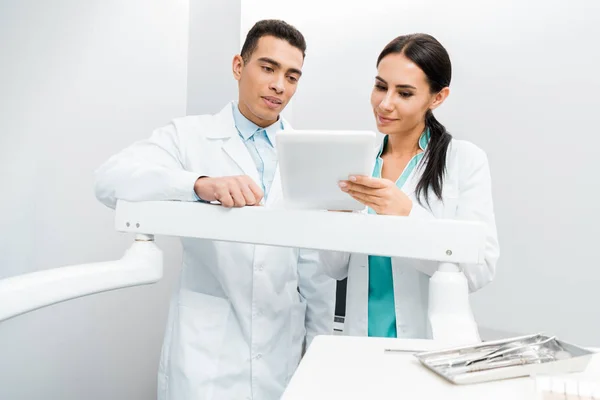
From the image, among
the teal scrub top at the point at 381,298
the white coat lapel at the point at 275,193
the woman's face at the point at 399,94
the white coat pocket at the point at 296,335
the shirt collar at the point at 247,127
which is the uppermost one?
the woman's face at the point at 399,94

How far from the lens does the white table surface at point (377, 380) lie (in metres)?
0.55

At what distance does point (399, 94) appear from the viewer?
1.31 meters

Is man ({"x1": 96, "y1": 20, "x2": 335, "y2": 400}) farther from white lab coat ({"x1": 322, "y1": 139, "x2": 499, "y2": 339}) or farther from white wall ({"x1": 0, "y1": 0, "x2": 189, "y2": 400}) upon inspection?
white wall ({"x1": 0, "y1": 0, "x2": 189, "y2": 400})

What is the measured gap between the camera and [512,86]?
1900 mm

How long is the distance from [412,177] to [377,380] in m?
0.76

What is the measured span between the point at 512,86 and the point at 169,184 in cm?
138

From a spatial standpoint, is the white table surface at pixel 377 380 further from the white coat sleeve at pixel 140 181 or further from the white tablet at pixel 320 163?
the white coat sleeve at pixel 140 181

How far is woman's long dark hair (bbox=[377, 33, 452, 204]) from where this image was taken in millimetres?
1237

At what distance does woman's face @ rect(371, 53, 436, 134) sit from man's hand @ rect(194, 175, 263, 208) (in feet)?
1.63

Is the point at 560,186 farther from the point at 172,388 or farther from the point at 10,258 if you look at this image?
the point at 10,258

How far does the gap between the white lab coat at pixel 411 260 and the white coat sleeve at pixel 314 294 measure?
13 centimetres

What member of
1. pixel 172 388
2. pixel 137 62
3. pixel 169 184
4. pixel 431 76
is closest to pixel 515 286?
pixel 431 76

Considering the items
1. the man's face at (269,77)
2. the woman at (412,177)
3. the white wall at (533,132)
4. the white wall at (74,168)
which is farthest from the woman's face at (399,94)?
the white wall at (74,168)

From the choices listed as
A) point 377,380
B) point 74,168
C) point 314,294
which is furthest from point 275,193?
point 377,380
